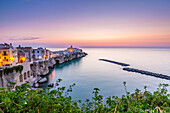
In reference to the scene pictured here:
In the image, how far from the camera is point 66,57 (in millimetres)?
45000

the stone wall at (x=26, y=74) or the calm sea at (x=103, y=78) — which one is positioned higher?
the stone wall at (x=26, y=74)

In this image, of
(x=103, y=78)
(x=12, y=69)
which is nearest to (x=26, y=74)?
(x=12, y=69)

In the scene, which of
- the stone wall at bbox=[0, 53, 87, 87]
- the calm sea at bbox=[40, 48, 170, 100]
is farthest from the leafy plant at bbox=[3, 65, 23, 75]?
the calm sea at bbox=[40, 48, 170, 100]

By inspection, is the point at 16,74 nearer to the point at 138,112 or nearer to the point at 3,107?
the point at 3,107

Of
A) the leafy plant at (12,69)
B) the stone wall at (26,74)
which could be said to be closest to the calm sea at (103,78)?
the stone wall at (26,74)

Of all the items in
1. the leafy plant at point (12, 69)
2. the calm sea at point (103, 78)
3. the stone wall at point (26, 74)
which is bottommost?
the calm sea at point (103, 78)

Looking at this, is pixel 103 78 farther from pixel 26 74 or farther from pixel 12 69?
pixel 12 69

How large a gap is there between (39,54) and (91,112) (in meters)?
25.7

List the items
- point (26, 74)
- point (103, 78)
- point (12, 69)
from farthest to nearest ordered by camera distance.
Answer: point (103, 78) < point (26, 74) < point (12, 69)

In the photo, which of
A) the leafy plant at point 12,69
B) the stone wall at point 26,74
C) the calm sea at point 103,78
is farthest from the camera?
the calm sea at point 103,78

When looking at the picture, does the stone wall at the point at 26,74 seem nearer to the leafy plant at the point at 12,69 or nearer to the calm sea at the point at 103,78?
the leafy plant at the point at 12,69

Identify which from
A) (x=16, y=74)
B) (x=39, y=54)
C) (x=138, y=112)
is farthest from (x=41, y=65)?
(x=138, y=112)

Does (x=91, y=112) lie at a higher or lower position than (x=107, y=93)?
higher

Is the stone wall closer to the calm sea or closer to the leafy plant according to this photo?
the leafy plant
